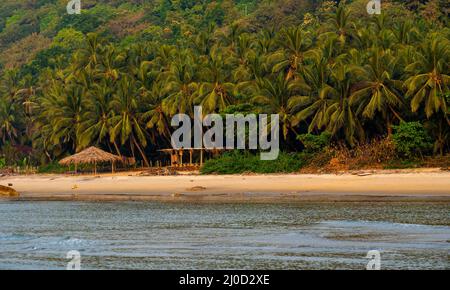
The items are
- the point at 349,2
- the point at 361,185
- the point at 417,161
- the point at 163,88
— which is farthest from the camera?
the point at 349,2

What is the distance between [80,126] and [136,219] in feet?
86.2

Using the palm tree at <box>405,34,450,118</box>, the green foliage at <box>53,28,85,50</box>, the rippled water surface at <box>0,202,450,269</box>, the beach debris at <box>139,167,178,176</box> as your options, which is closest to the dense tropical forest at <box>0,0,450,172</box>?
the palm tree at <box>405,34,450,118</box>

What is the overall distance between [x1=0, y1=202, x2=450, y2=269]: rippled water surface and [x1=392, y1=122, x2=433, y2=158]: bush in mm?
11387

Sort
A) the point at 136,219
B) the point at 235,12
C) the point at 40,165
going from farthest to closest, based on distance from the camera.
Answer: the point at 235,12
the point at 40,165
the point at 136,219

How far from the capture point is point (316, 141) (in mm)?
47125

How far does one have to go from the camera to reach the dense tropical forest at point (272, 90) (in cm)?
4481

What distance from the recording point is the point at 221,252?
Result: 2198 cm

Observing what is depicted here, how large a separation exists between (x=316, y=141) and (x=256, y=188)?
298 inches

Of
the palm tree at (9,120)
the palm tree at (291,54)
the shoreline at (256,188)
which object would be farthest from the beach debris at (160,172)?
the palm tree at (9,120)

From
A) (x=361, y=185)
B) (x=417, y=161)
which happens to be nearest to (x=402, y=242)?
(x=361, y=185)

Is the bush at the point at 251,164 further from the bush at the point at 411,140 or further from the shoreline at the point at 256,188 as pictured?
the bush at the point at 411,140

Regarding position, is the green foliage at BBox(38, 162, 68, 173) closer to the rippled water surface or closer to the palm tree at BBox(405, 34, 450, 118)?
the rippled water surface

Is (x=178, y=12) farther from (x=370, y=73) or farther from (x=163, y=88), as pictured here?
(x=370, y=73)

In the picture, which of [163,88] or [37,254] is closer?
[37,254]
